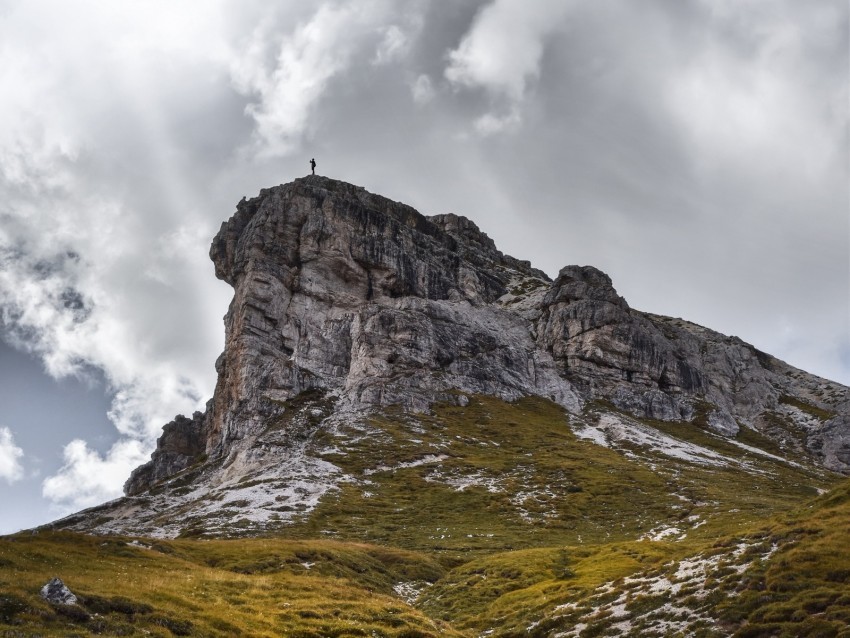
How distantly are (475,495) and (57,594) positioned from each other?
85.1m

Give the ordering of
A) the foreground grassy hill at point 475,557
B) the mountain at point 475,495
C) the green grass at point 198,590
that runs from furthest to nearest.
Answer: the mountain at point 475,495, the foreground grassy hill at point 475,557, the green grass at point 198,590

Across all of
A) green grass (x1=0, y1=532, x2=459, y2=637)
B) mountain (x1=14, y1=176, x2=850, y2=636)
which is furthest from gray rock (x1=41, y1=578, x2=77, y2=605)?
mountain (x1=14, y1=176, x2=850, y2=636)

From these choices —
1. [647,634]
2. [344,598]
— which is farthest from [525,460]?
[647,634]

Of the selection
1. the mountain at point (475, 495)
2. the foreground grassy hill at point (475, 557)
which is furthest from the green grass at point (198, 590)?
the mountain at point (475, 495)

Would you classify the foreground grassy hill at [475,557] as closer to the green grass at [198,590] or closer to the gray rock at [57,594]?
the green grass at [198,590]

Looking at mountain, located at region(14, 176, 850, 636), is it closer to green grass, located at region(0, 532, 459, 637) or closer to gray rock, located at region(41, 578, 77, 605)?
green grass, located at region(0, 532, 459, 637)

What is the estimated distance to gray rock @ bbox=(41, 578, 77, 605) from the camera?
985 inches

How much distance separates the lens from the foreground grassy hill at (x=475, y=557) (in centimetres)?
2797

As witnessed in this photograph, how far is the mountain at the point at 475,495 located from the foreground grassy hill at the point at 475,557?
289 millimetres

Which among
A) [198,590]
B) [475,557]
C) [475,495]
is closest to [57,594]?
[198,590]

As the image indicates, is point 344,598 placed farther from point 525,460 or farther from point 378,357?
point 378,357

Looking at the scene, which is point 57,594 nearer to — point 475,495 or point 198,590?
point 198,590

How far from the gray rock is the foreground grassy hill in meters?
0.61

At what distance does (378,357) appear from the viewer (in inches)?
6944
